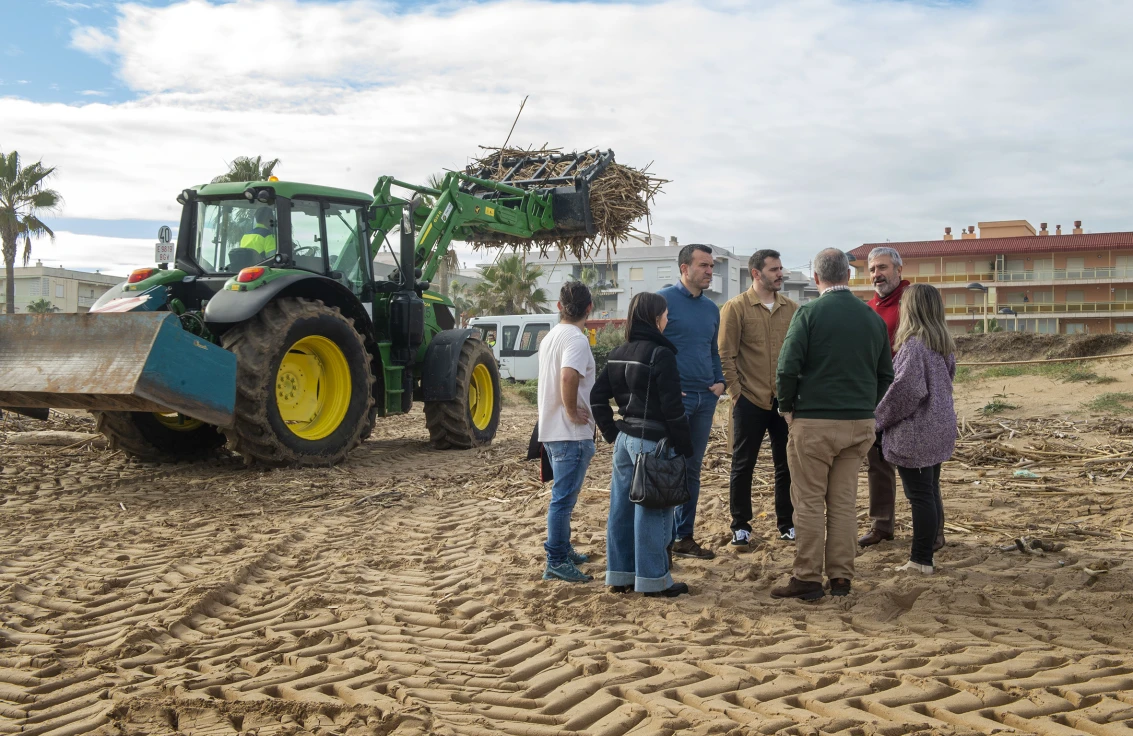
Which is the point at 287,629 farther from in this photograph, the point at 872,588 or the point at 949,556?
the point at 949,556

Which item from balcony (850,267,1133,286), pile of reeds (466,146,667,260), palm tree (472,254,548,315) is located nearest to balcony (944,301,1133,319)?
balcony (850,267,1133,286)

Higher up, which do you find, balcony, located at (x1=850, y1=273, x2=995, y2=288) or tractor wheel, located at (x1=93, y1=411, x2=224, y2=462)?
balcony, located at (x1=850, y1=273, x2=995, y2=288)

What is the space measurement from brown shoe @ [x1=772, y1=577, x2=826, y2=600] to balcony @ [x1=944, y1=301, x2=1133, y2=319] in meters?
45.1

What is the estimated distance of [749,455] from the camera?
17.6ft

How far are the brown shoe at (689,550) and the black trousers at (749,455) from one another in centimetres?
33

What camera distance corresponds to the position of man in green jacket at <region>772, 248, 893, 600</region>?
439 centimetres

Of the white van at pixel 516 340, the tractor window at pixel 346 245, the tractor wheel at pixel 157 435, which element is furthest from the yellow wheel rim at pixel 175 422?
the white van at pixel 516 340

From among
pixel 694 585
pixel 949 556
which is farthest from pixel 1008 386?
pixel 694 585

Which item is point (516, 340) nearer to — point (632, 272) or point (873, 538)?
point (873, 538)

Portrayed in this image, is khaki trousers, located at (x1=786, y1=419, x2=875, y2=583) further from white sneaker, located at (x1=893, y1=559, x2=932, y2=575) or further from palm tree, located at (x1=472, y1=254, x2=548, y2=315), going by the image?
palm tree, located at (x1=472, y1=254, x2=548, y2=315)

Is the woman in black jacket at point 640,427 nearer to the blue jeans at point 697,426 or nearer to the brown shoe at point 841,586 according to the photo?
the blue jeans at point 697,426

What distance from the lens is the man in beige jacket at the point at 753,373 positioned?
5.36m

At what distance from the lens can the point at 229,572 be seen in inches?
189

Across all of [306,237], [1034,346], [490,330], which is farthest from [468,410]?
[1034,346]
